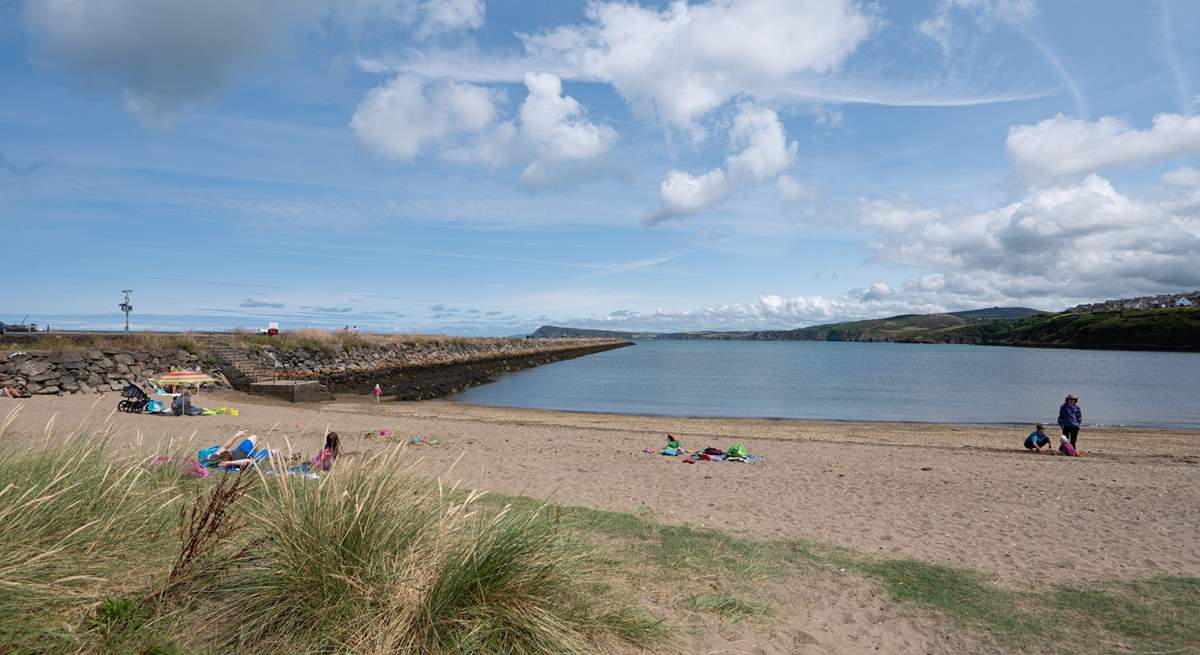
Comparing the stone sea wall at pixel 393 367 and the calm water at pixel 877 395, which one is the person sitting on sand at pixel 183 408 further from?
the calm water at pixel 877 395

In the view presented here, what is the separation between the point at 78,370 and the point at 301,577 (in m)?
24.8

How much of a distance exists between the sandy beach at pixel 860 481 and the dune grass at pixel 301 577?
1.90 ft

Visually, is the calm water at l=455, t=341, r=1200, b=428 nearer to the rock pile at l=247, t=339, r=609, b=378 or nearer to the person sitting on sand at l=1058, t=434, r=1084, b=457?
the rock pile at l=247, t=339, r=609, b=378

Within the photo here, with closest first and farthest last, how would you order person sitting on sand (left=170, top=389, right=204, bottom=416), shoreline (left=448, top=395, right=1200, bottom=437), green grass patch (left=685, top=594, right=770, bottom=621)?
green grass patch (left=685, top=594, right=770, bottom=621) → person sitting on sand (left=170, top=389, right=204, bottom=416) → shoreline (left=448, top=395, right=1200, bottom=437)

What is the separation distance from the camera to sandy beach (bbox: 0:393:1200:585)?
732 cm

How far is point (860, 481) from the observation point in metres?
11.4

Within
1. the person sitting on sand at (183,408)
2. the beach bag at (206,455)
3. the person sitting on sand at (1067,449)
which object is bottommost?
the person sitting on sand at (1067,449)

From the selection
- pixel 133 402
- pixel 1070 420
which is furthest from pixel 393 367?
pixel 1070 420

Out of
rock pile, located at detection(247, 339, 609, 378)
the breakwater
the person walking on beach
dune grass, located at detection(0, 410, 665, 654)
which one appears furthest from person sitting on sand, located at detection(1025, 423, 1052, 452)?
rock pile, located at detection(247, 339, 609, 378)

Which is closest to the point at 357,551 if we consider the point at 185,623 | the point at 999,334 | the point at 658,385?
the point at 185,623

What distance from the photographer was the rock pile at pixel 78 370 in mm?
21328

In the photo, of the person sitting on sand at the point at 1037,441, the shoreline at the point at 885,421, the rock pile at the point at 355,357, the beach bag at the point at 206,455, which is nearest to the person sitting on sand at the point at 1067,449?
the person sitting on sand at the point at 1037,441

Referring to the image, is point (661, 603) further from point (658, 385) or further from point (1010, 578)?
point (658, 385)

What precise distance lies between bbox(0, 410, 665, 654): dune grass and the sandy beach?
0.58 m
